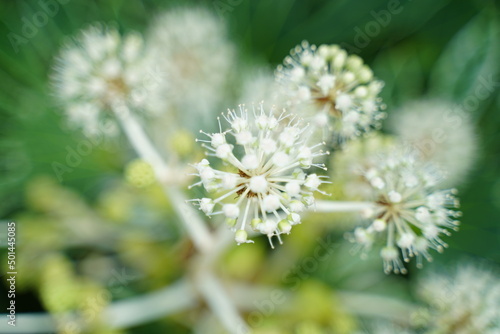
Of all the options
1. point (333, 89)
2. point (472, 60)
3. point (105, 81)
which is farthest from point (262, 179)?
point (472, 60)

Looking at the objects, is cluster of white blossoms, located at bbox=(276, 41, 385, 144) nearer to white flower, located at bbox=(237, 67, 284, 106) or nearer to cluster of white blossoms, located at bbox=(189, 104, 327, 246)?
cluster of white blossoms, located at bbox=(189, 104, 327, 246)

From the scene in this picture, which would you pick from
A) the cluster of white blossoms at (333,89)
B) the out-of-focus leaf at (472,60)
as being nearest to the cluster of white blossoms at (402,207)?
the cluster of white blossoms at (333,89)

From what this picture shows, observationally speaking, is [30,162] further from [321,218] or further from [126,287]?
[321,218]

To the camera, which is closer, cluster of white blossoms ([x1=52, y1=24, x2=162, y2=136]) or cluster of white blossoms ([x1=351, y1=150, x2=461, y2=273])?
cluster of white blossoms ([x1=351, y1=150, x2=461, y2=273])

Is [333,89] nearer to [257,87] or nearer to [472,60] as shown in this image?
[257,87]

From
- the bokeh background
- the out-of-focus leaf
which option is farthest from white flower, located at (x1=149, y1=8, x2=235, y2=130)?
the out-of-focus leaf

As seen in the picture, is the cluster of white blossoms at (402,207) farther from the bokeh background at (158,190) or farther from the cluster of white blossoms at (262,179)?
the bokeh background at (158,190)
